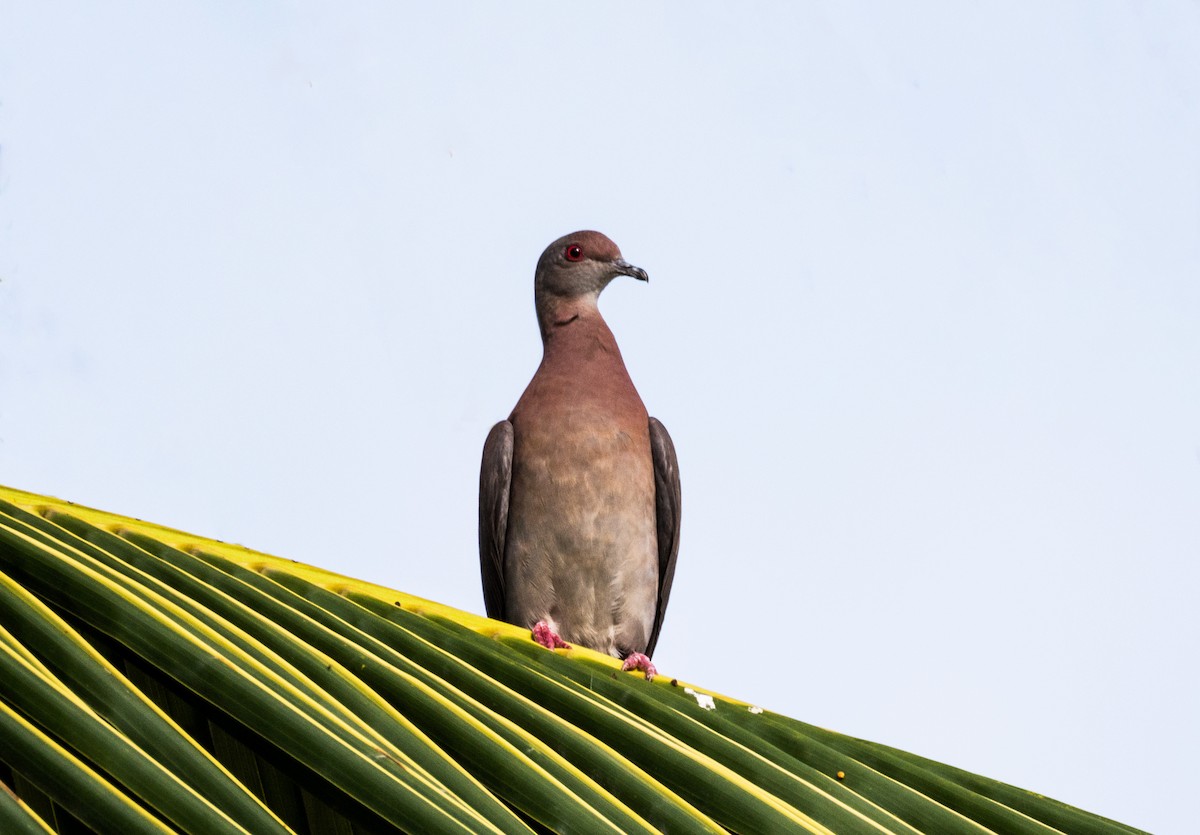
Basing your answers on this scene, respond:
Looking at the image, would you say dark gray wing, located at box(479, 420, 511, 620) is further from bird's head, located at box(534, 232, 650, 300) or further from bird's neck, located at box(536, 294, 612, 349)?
bird's head, located at box(534, 232, 650, 300)

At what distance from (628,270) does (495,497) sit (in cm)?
137

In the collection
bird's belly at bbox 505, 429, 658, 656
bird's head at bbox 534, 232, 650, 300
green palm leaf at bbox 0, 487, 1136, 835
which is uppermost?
bird's head at bbox 534, 232, 650, 300

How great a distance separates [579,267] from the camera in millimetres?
5957

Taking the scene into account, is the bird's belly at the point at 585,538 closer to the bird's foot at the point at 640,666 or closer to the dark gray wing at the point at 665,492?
the dark gray wing at the point at 665,492

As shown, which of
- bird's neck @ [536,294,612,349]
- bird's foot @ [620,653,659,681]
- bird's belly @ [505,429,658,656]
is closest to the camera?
bird's foot @ [620,653,659,681]

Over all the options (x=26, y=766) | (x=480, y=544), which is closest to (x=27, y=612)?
(x=26, y=766)

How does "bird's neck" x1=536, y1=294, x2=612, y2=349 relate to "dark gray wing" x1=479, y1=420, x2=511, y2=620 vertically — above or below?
above

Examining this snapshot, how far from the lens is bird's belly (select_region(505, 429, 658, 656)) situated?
16.4 feet

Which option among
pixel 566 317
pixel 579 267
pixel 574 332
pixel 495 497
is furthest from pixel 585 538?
pixel 579 267

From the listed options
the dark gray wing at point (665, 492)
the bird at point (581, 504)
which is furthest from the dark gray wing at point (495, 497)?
the dark gray wing at point (665, 492)

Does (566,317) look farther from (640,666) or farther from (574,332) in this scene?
(640,666)

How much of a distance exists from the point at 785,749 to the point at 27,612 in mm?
809

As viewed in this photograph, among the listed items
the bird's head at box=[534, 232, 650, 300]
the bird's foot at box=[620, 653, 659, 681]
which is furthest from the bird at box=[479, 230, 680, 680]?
the bird's foot at box=[620, 653, 659, 681]

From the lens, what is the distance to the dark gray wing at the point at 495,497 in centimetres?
512
